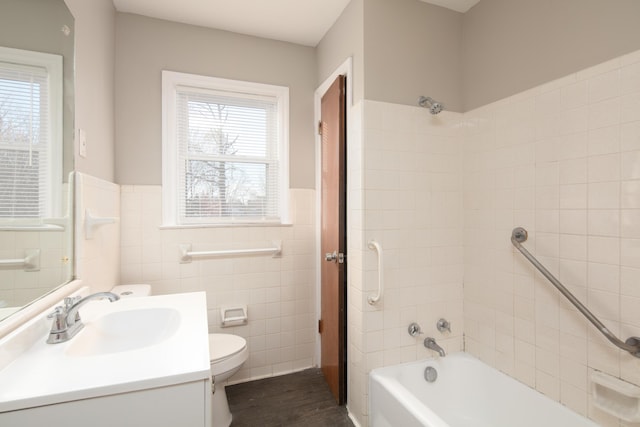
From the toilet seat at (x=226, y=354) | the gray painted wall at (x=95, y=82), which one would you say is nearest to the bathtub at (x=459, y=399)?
the toilet seat at (x=226, y=354)

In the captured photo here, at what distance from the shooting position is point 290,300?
94.8 inches

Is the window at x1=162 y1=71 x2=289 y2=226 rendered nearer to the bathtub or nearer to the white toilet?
the white toilet

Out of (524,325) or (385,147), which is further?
(385,147)

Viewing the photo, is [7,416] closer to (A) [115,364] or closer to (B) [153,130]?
(A) [115,364]

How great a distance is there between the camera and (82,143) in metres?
1.42

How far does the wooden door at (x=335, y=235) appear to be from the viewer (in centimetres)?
195

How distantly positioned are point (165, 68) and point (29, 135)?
1365 mm

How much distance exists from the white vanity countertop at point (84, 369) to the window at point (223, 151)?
1261mm

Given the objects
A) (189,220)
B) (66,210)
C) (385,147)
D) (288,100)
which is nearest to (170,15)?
(288,100)

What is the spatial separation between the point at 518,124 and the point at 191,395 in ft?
6.33

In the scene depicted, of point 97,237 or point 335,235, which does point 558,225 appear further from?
point 97,237

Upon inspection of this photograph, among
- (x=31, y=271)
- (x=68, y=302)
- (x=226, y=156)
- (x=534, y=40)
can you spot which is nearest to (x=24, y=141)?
(x=31, y=271)

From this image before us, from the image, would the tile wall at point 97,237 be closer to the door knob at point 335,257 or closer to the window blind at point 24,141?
the window blind at point 24,141

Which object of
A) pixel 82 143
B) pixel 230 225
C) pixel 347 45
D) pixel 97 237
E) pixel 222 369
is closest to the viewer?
pixel 82 143
